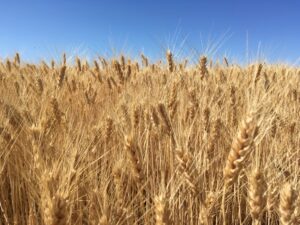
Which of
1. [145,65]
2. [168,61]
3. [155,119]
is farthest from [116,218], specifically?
[145,65]

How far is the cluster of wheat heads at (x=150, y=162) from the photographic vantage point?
1.14 metres

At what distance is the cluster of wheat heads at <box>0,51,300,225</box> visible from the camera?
3.74 feet

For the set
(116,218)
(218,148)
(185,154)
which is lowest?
(116,218)

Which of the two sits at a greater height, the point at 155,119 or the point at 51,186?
the point at 155,119

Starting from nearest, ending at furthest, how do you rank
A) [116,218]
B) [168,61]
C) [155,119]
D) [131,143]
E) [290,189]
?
[290,189]
[116,218]
[131,143]
[155,119]
[168,61]

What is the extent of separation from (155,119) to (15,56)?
3814 mm

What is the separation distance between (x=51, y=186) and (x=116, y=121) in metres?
0.96

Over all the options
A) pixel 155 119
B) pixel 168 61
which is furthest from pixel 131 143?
pixel 168 61

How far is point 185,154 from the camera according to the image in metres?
1.23

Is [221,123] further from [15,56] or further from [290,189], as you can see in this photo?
[15,56]

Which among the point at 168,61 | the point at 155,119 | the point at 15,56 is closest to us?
the point at 155,119

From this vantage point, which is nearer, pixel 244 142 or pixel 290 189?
pixel 290 189

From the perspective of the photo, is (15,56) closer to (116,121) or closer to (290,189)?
(116,121)

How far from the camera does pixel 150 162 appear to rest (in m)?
1.93
